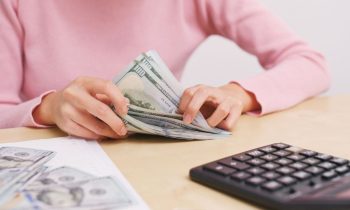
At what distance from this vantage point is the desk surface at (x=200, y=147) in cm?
48

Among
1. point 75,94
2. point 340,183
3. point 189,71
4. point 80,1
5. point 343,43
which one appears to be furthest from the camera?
point 343,43

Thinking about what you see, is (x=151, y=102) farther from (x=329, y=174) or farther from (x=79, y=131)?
(x=329, y=174)

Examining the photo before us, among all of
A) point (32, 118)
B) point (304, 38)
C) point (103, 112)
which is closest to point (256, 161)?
point (103, 112)

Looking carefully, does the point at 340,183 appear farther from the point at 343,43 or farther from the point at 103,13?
the point at 343,43

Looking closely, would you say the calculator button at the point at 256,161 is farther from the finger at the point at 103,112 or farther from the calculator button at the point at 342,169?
the finger at the point at 103,112

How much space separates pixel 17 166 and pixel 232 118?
35 centimetres

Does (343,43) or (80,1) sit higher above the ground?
(80,1)

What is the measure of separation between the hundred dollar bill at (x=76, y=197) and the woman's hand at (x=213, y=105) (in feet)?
0.81

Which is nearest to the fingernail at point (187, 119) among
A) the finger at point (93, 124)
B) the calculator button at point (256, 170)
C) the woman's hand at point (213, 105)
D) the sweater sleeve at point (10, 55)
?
the woman's hand at point (213, 105)

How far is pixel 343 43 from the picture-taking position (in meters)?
1.83

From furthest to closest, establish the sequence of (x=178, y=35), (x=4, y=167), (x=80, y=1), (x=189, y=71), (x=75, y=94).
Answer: (x=189, y=71) → (x=178, y=35) → (x=80, y=1) → (x=75, y=94) → (x=4, y=167)

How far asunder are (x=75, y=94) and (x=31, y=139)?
0.35 ft

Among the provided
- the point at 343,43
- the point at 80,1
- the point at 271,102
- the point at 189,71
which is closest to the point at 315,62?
the point at 271,102

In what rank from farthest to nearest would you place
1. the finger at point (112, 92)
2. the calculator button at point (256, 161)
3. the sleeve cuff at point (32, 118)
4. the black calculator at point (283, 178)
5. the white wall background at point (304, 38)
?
the white wall background at point (304, 38) → the sleeve cuff at point (32, 118) → the finger at point (112, 92) → the calculator button at point (256, 161) → the black calculator at point (283, 178)
